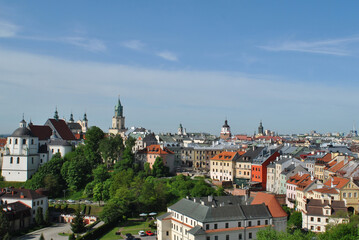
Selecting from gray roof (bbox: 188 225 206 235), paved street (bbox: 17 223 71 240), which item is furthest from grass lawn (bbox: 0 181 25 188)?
gray roof (bbox: 188 225 206 235)

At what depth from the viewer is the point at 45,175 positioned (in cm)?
9262

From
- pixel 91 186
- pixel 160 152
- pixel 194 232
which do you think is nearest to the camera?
pixel 194 232

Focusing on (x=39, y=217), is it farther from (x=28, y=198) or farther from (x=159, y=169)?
(x=159, y=169)

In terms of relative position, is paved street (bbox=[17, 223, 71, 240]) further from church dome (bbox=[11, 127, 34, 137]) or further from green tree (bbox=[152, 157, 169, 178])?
church dome (bbox=[11, 127, 34, 137])

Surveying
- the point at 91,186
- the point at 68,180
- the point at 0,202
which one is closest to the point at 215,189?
the point at 91,186

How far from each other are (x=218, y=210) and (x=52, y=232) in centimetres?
2884

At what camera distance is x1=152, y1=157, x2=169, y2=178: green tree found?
3674 inches

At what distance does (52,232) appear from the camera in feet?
226

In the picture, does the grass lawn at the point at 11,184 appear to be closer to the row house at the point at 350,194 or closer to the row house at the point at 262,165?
the row house at the point at 262,165

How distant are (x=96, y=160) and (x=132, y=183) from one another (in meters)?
23.2

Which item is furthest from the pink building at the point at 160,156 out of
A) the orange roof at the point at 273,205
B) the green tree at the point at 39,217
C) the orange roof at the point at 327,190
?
the orange roof at the point at 327,190

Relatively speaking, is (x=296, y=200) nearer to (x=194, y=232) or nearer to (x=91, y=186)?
(x=194, y=232)

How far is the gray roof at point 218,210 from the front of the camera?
55562mm

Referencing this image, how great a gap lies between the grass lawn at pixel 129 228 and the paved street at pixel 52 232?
7072mm
